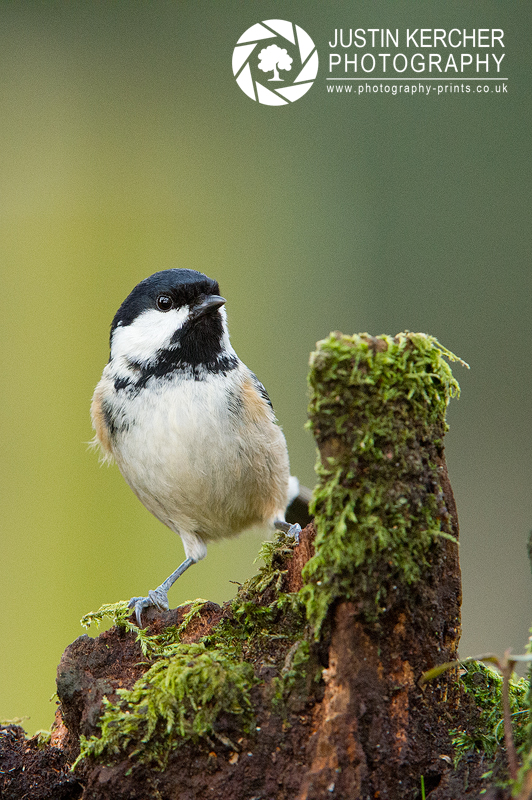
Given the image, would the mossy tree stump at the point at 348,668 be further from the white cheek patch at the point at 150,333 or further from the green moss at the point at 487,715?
the white cheek patch at the point at 150,333

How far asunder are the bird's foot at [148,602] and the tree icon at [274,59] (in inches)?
167

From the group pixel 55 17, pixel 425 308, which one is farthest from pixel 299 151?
pixel 55 17

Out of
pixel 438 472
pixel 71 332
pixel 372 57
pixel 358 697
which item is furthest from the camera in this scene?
pixel 71 332

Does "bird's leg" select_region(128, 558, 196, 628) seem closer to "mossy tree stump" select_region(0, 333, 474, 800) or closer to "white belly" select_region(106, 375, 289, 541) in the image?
"white belly" select_region(106, 375, 289, 541)

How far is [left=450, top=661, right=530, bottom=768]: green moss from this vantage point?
1.60 meters

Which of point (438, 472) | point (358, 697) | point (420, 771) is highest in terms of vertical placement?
point (438, 472)

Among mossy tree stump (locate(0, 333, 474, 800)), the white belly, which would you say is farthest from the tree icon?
mossy tree stump (locate(0, 333, 474, 800))

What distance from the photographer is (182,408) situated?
8.84 ft

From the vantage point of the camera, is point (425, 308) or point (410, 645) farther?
point (425, 308)

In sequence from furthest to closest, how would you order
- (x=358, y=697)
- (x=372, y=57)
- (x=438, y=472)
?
1. (x=372, y=57)
2. (x=438, y=472)
3. (x=358, y=697)

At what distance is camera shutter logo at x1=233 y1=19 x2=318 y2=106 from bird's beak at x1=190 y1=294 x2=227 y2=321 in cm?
327

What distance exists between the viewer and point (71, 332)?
6004 mm

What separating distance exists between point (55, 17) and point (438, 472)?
6.42 metres

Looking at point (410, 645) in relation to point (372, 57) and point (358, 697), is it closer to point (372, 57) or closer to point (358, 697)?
point (358, 697)
